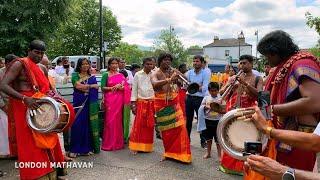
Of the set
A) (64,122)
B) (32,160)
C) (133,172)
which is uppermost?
(64,122)

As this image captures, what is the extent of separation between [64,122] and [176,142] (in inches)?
89.2

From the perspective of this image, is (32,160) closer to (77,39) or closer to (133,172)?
(133,172)

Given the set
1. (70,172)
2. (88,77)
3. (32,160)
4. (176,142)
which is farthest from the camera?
(88,77)

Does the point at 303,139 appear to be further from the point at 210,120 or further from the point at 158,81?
the point at 210,120

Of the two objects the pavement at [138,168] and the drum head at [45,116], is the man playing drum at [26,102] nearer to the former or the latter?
the drum head at [45,116]

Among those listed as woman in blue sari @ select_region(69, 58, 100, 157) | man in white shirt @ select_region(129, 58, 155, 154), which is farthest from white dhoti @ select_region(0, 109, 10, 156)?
man in white shirt @ select_region(129, 58, 155, 154)

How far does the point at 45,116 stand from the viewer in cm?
467

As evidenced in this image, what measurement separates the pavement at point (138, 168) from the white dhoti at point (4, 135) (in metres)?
0.19

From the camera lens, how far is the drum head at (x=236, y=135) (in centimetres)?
318

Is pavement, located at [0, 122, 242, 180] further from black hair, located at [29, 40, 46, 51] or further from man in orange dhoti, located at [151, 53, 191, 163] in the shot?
black hair, located at [29, 40, 46, 51]

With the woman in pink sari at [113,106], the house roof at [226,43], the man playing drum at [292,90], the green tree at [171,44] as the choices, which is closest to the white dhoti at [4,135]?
the woman in pink sari at [113,106]

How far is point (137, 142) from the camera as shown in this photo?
23.4ft

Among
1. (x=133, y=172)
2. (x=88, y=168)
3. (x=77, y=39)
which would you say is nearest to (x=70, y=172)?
(x=88, y=168)

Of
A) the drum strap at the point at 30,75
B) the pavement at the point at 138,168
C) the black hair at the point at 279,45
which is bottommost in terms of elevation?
the pavement at the point at 138,168
